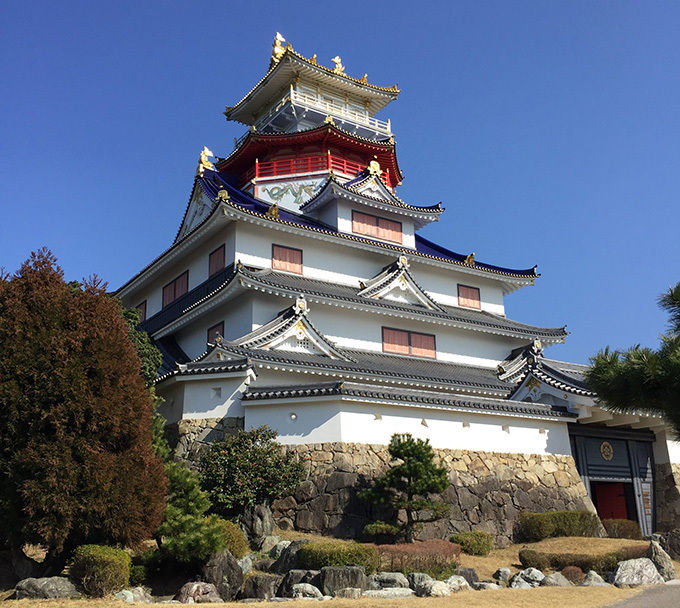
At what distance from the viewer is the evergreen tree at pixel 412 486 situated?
18.7 metres

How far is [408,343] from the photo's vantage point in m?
30.5

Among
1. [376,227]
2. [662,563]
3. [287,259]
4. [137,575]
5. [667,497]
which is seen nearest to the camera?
[137,575]

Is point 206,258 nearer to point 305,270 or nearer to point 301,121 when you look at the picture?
point 305,270

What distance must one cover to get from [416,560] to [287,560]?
291cm

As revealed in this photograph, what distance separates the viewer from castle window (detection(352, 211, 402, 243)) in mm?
33125

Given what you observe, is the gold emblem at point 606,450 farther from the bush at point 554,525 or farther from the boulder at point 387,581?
the boulder at point 387,581

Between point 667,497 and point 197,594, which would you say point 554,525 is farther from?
point 197,594

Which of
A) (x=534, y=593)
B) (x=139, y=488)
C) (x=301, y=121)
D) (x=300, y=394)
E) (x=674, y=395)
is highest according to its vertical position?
(x=301, y=121)

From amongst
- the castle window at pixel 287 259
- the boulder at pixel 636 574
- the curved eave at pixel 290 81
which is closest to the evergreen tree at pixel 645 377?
Answer: the boulder at pixel 636 574

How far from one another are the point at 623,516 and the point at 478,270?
12.8 meters

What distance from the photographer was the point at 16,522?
13688mm

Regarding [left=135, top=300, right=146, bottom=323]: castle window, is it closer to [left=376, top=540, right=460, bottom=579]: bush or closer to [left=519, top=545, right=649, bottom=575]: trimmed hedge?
[left=376, top=540, right=460, bottom=579]: bush

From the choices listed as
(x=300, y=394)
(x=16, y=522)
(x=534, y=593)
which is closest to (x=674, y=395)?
(x=534, y=593)

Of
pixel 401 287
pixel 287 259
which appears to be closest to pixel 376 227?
pixel 401 287
